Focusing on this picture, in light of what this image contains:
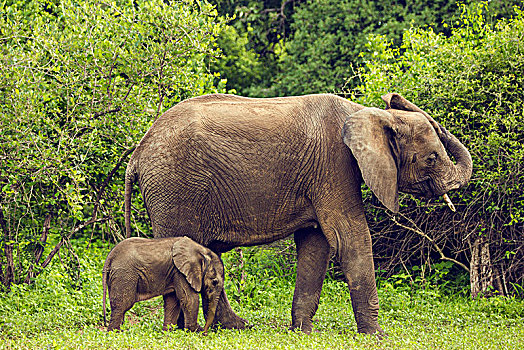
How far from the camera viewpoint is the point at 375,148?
7949 mm

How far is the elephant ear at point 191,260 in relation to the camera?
7789 millimetres

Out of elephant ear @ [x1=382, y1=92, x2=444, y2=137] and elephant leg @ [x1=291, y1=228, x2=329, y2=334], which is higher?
elephant ear @ [x1=382, y1=92, x2=444, y2=137]

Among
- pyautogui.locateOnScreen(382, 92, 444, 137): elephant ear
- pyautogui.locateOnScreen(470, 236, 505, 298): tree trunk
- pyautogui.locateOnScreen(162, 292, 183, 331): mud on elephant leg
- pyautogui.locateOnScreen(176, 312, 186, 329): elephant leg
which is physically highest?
pyautogui.locateOnScreen(382, 92, 444, 137): elephant ear

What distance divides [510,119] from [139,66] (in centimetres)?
511

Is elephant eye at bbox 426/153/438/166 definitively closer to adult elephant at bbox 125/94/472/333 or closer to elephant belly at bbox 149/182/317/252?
adult elephant at bbox 125/94/472/333

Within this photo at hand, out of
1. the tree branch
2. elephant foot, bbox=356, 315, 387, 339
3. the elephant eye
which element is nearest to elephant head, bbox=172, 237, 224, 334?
elephant foot, bbox=356, 315, 387, 339

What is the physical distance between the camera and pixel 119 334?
7.60 m

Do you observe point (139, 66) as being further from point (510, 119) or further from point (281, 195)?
point (510, 119)

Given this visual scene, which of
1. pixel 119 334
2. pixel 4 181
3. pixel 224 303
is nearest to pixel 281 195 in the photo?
pixel 224 303

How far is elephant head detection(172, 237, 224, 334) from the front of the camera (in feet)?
25.6

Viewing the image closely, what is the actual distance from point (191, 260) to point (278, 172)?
4.27 feet

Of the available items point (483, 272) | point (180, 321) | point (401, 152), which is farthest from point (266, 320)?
point (483, 272)

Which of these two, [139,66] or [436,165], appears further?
[139,66]

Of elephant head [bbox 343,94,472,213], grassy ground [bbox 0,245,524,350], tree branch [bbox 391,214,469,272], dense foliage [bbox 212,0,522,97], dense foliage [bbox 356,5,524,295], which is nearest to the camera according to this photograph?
grassy ground [bbox 0,245,524,350]
